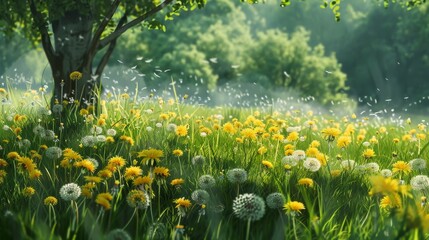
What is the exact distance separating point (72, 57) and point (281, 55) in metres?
26.7

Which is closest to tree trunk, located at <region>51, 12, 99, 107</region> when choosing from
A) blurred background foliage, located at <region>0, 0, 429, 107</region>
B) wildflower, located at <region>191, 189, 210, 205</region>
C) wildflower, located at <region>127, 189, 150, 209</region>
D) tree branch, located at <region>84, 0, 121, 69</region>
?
tree branch, located at <region>84, 0, 121, 69</region>

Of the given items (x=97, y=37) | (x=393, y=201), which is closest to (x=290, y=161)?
(x=393, y=201)

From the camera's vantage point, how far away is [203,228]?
276 centimetres

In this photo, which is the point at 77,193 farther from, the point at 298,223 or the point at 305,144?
the point at 305,144

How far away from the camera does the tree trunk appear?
24.1ft

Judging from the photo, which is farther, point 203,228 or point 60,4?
point 60,4

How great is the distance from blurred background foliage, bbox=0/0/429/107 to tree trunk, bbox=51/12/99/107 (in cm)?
1951

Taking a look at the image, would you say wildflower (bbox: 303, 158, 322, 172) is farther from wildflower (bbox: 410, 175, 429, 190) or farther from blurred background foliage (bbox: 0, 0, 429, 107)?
blurred background foliage (bbox: 0, 0, 429, 107)

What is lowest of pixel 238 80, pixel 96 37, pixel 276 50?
pixel 96 37

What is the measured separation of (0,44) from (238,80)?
50.0 ft

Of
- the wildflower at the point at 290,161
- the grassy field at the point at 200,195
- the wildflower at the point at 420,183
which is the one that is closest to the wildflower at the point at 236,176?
the grassy field at the point at 200,195

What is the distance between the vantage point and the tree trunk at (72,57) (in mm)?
7344

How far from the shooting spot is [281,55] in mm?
33188

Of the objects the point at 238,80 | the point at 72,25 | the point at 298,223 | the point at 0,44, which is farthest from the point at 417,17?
the point at 298,223
